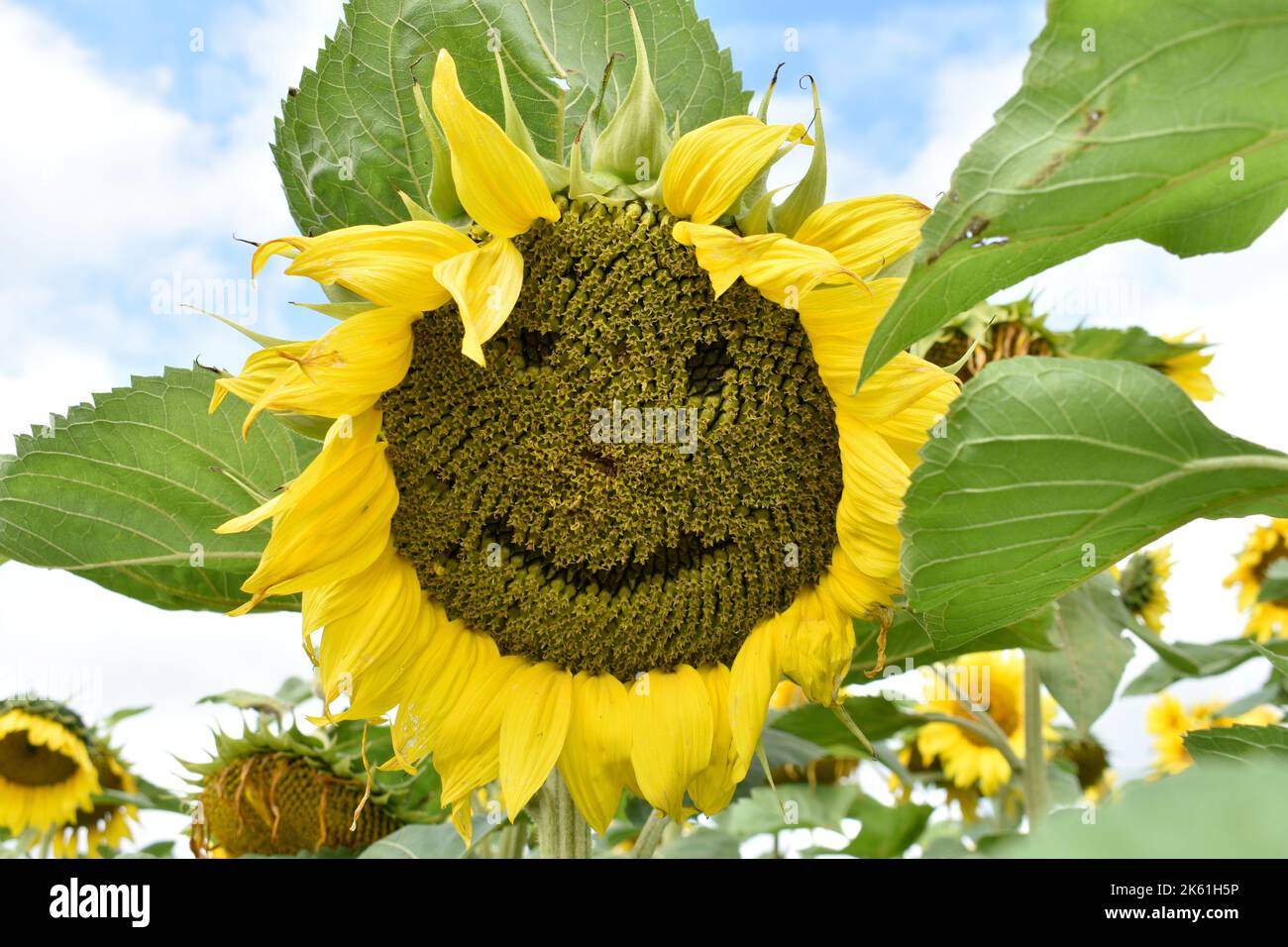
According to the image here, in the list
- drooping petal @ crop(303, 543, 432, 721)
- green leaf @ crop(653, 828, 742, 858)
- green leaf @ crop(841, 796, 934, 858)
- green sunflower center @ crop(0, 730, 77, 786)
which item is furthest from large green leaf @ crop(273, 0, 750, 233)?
green sunflower center @ crop(0, 730, 77, 786)

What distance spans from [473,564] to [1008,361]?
0.72 m

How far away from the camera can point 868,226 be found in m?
1.32

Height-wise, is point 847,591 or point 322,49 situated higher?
point 322,49

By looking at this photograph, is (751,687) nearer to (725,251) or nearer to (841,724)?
(725,251)

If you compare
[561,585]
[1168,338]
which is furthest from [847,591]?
[1168,338]

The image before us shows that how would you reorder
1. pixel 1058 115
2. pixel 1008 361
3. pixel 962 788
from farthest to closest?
1. pixel 962 788
2. pixel 1008 361
3. pixel 1058 115

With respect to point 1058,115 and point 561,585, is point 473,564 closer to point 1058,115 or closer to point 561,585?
point 561,585

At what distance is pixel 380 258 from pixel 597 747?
698 mm

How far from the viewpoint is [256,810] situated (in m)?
2.42

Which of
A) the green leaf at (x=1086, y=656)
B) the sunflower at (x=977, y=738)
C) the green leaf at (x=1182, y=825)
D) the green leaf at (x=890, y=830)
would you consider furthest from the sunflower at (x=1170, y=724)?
the green leaf at (x=1182, y=825)

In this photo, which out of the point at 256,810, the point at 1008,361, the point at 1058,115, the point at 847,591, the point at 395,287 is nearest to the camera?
the point at 1058,115

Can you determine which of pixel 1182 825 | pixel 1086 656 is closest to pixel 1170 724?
pixel 1086 656

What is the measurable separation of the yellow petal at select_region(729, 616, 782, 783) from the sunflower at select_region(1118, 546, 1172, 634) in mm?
2628

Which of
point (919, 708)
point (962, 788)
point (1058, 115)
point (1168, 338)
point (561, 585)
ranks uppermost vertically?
point (1168, 338)
